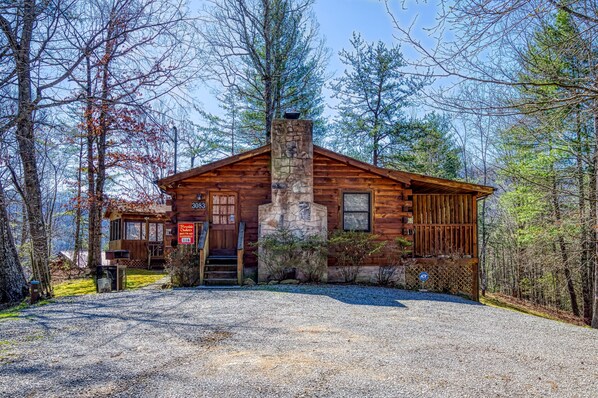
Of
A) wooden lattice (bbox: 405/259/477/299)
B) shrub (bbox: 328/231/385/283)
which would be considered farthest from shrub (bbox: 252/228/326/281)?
wooden lattice (bbox: 405/259/477/299)

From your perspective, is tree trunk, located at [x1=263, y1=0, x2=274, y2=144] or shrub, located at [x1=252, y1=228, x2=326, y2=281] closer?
shrub, located at [x1=252, y1=228, x2=326, y2=281]

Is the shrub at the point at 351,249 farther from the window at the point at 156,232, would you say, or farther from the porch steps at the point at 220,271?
the window at the point at 156,232

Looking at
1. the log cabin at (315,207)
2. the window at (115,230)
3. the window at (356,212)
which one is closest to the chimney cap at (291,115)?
the log cabin at (315,207)

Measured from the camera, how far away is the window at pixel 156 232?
19.7 metres

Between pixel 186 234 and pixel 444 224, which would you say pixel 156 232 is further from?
pixel 444 224

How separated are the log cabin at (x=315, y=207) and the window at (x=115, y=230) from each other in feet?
29.4

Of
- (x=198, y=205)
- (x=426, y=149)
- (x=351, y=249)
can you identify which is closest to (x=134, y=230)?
(x=198, y=205)

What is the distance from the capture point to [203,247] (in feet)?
35.9

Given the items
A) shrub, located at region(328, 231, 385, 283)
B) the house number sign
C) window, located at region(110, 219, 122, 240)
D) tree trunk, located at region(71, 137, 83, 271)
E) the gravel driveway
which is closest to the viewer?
the gravel driveway

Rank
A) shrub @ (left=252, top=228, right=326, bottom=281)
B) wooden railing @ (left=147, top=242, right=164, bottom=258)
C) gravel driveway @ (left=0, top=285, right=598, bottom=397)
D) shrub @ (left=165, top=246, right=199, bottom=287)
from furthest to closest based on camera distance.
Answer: wooden railing @ (left=147, top=242, right=164, bottom=258) → shrub @ (left=252, top=228, right=326, bottom=281) → shrub @ (left=165, top=246, right=199, bottom=287) → gravel driveway @ (left=0, top=285, right=598, bottom=397)

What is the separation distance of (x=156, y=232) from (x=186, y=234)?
9076mm

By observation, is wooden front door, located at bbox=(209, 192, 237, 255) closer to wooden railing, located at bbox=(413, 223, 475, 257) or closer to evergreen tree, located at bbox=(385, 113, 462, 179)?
wooden railing, located at bbox=(413, 223, 475, 257)

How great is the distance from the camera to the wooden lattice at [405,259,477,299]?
40.5ft

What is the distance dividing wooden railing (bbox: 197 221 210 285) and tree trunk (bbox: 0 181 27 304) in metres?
3.81
